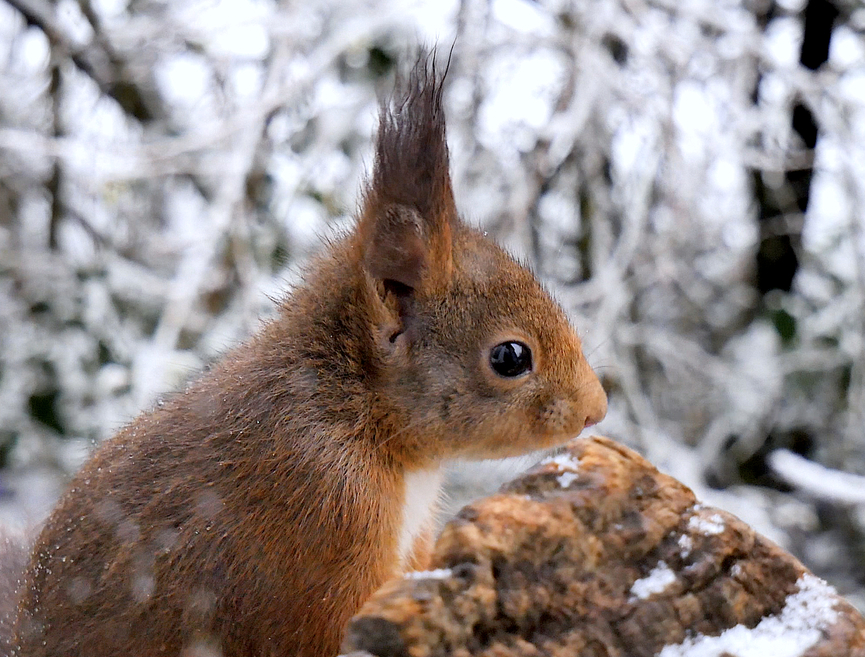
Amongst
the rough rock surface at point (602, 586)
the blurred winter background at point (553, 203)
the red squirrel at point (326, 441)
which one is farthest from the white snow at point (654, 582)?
the blurred winter background at point (553, 203)

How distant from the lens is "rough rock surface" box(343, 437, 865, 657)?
0.71 metres

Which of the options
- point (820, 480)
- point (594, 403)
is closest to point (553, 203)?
point (820, 480)

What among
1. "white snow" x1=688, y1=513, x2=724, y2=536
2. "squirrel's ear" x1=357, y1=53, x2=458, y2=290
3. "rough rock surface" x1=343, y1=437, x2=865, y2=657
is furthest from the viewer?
"squirrel's ear" x1=357, y1=53, x2=458, y2=290

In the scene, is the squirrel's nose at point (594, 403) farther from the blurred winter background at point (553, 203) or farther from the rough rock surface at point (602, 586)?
the blurred winter background at point (553, 203)

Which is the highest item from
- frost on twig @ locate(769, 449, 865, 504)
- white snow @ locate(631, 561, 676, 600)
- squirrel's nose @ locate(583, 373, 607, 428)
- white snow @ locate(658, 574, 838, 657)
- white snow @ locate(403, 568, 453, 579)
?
squirrel's nose @ locate(583, 373, 607, 428)

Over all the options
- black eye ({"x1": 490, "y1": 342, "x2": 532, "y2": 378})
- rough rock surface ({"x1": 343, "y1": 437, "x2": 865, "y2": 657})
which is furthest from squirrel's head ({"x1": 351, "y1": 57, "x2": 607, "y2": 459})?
rough rock surface ({"x1": 343, "y1": 437, "x2": 865, "y2": 657})

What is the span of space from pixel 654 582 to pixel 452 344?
363 millimetres

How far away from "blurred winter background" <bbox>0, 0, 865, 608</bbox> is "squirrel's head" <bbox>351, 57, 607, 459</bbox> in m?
0.85

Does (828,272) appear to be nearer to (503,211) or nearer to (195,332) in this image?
(503,211)

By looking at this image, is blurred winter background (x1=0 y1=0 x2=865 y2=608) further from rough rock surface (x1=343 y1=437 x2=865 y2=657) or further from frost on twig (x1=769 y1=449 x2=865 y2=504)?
rough rock surface (x1=343 y1=437 x2=865 y2=657)

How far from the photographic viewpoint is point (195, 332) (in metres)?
2.13

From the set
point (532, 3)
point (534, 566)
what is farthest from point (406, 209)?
point (532, 3)

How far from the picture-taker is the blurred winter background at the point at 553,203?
2.02 metres

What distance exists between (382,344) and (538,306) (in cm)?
18
